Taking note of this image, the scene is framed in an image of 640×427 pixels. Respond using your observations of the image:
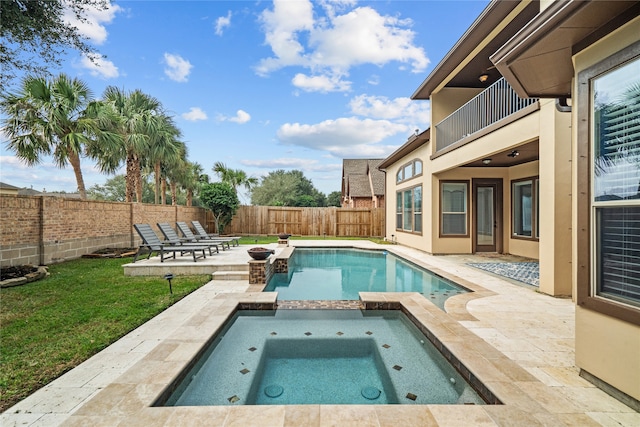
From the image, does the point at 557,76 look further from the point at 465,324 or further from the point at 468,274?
the point at 468,274

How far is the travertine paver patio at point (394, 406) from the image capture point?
7.04 feet

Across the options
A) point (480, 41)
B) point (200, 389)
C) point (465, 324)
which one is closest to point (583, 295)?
point (465, 324)

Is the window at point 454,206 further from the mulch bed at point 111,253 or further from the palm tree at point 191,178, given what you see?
the palm tree at point 191,178

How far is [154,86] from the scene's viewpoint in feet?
47.8

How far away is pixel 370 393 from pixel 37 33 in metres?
7.55

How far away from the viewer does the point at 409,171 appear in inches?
503

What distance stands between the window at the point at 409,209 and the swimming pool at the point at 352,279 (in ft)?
6.45

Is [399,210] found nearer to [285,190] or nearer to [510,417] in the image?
[510,417]

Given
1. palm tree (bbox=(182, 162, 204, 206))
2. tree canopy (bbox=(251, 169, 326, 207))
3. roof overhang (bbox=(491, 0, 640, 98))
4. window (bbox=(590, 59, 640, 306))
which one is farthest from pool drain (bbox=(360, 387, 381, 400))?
tree canopy (bbox=(251, 169, 326, 207))

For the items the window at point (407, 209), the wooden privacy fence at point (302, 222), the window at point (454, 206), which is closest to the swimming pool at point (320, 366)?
the window at point (454, 206)

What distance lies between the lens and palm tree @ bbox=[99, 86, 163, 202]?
13000 mm

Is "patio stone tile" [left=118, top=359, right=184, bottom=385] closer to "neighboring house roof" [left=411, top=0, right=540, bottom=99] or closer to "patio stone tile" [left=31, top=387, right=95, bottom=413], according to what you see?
"patio stone tile" [left=31, top=387, right=95, bottom=413]

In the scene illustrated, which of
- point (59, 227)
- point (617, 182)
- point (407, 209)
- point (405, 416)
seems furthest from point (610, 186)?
point (59, 227)

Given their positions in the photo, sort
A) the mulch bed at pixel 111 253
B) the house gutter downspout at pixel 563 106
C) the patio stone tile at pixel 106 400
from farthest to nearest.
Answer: the mulch bed at pixel 111 253 → the house gutter downspout at pixel 563 106 → the patio stone tile at pixel 106 400
